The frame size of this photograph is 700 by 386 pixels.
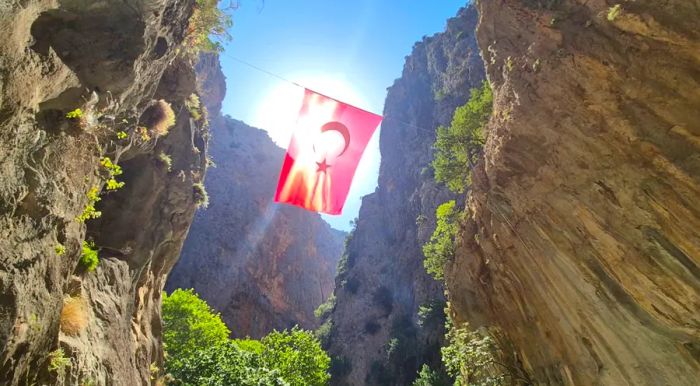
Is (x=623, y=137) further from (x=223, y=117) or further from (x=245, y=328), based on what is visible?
(x=223, y=117)

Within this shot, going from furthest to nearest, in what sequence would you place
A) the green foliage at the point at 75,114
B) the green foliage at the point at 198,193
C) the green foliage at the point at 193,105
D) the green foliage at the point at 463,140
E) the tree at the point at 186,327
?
the tree at the point at 186,327 < the green foliage at the point at 463,140 < the green foliage at the point at 198,193 < the green foliage at the point at 193,105 < the green foliage at the point at 75,114

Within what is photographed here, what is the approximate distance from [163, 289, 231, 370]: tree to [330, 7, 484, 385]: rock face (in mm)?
20944

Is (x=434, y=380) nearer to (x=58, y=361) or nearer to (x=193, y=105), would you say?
(x=193, y=105)

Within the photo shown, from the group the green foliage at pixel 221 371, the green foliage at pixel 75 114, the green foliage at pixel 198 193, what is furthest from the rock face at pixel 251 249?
the green foliage at pixel 75 114

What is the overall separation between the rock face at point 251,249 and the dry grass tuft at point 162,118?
46.3 metres

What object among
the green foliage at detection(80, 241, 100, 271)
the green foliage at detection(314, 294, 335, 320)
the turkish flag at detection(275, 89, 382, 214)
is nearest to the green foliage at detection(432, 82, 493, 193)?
the turkish flag at detection(275, 89, 382, 214)

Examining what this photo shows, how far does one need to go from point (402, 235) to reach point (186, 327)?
35.6m

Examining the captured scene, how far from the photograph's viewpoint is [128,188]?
56.8ft

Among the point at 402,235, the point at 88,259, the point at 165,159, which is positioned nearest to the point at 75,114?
the point at 88,259

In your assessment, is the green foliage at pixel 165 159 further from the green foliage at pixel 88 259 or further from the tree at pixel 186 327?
the tree at pixel 186 327

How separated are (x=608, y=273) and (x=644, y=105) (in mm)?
4021

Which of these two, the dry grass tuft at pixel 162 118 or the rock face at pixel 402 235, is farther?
the rock face at pixel 402 235

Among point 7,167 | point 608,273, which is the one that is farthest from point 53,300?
point 608,273

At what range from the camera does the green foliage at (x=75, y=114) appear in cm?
920
